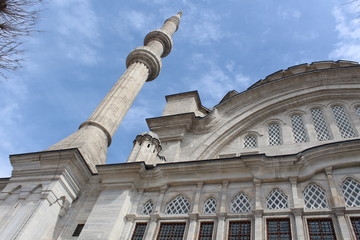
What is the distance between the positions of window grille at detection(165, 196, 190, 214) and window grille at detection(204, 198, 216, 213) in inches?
18.1

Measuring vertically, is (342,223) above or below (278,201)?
below

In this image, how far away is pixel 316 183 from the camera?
7.48 meters

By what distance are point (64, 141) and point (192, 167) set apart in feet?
15.7

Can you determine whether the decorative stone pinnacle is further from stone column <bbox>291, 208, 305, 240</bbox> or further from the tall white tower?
stone column <bbox>291, 208, 305, 240</bbox>

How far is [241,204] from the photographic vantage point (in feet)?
25.0

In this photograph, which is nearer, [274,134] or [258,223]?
[258,223]

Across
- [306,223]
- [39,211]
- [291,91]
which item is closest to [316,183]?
[306,223]

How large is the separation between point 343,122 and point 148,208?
284 inches

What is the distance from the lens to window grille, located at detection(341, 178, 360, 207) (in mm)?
6832

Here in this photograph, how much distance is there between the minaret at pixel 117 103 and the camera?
10.6 metres

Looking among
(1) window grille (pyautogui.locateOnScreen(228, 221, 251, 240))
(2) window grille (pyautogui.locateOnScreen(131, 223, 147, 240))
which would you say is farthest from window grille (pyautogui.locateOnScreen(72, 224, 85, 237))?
(1) window grille (pyautogui.locateOnScreen(228, 221, 251, 240))

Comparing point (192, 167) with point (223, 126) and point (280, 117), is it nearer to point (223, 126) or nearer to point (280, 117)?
point (223, 126)

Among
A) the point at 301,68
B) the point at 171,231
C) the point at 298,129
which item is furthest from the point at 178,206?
the point at 301,68

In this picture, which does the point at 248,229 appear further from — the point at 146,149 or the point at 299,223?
the point at 146,149
